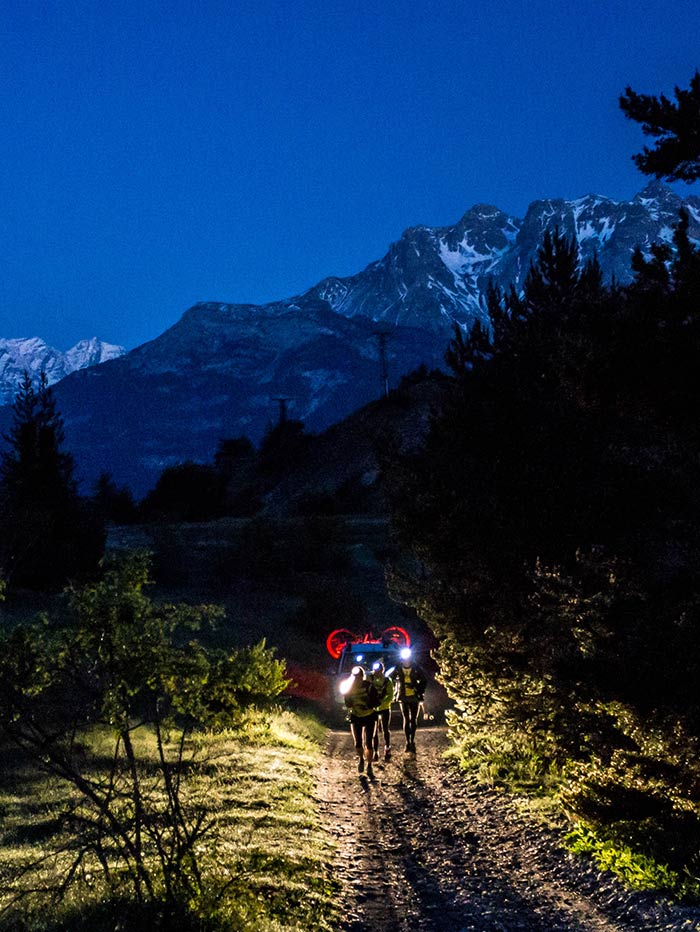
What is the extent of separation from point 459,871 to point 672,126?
8339 mm

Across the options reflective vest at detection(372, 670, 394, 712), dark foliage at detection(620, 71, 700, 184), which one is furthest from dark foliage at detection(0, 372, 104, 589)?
dark foliage at detection(620, 71, 700, 184)

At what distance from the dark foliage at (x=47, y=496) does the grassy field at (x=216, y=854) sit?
1613 centimetres

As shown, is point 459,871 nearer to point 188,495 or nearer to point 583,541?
point 583,541

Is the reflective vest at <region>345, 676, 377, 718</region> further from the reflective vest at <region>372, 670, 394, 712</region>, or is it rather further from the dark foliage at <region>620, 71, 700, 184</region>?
the dark foliage at <region>620, 71, 700, 184</region>

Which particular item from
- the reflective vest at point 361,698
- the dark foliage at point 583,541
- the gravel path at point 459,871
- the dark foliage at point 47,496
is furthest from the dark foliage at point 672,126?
the dark foliage at point 47,496

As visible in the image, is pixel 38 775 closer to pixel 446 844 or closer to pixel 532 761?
pixel 446 844

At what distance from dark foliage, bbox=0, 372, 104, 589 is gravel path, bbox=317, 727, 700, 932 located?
19743mm

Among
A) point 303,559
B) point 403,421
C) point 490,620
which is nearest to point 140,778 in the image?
point 490,620

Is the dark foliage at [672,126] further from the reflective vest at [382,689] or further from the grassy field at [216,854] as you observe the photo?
the reflective vest at [382,689]

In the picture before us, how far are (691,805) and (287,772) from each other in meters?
7.35

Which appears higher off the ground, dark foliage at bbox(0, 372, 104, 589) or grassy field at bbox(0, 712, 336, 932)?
dark foliage at bbox(0, 372, 104, 589)

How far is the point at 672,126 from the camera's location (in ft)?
25.5

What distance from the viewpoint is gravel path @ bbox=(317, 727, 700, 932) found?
725 cm

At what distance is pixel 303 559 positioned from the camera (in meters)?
39.4
